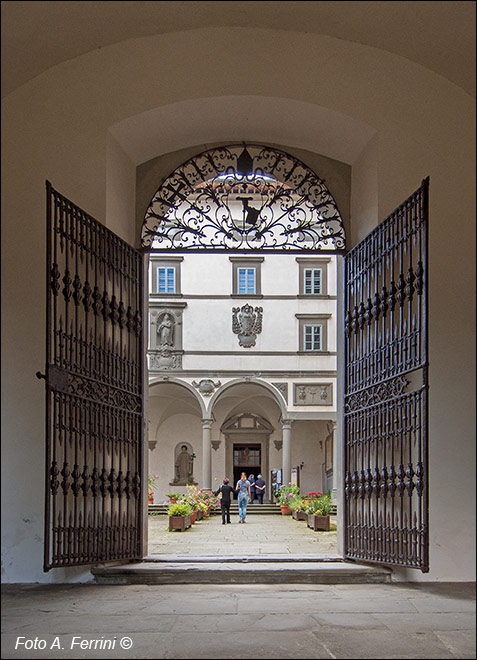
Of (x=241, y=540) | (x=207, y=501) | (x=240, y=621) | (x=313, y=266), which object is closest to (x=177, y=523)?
(x=241, y=540)

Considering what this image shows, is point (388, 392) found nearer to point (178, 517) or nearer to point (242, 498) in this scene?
point (178, 517)

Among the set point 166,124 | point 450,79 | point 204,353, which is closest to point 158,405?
point 204,353

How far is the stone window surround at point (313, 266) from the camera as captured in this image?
28078mm

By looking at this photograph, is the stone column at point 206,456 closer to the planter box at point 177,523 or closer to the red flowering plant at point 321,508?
the red flowering plant at point 321,508

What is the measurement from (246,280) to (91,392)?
2105cm

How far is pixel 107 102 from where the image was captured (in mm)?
7652

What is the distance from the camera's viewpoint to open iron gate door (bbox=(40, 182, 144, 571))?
22.2ft

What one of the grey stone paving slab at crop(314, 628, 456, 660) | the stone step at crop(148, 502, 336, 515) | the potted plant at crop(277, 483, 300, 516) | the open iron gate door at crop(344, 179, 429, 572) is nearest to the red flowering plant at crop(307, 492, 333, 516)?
Answer: the potted plant at crop(277, 483, 300, 516)

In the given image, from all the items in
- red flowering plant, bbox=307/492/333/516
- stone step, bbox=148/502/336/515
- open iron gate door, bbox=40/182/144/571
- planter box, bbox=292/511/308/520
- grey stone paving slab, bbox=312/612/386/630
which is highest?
open iron gate door, bbox=40/182/144/571

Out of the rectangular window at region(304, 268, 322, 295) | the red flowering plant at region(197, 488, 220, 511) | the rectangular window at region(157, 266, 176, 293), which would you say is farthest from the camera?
the rectangular window at region(304, 268, 322, 295)

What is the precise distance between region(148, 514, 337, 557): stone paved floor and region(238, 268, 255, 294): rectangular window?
997cm

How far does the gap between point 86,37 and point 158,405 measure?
24.0 meters

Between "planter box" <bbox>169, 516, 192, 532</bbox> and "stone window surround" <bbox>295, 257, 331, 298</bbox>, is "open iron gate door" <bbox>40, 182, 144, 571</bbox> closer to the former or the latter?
"planter box" <bbox>169, 516, 192, 532</bbox>

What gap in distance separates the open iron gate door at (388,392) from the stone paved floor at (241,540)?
1616 mm
